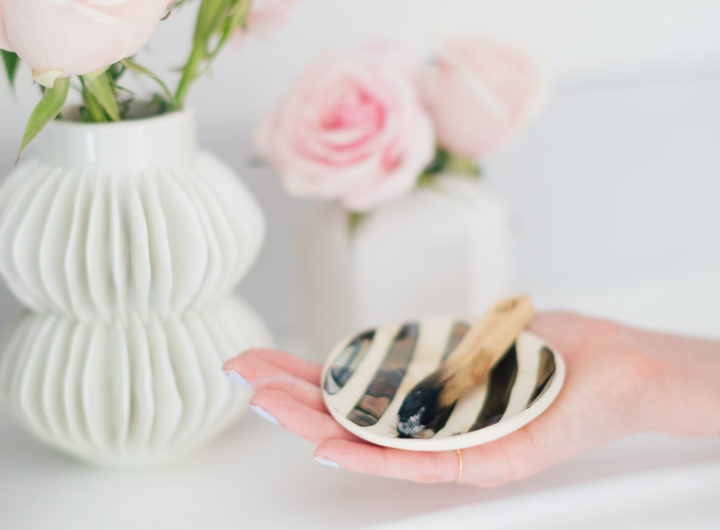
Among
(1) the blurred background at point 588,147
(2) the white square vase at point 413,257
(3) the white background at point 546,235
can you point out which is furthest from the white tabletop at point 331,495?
(1) the blurred background at point 588,147

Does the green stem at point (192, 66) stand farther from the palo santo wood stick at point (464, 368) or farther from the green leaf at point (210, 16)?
the palo santo wood stick at point (464, 368)

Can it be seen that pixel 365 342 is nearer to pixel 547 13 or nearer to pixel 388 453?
pixel 388 453

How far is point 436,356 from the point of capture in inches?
18.9

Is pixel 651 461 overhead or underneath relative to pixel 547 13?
underneath

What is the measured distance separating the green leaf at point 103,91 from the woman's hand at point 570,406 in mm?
153

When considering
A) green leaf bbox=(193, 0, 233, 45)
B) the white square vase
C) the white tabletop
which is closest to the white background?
the white tabletop

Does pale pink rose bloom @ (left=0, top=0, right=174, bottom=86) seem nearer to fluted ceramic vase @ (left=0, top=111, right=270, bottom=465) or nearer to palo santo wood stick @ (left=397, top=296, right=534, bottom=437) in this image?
fluted ceramic vase @ (left=0, top=111, right=270, bottom=465)

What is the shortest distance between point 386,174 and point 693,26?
0.45m

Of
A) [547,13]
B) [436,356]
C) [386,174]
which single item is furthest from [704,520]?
[547,13]

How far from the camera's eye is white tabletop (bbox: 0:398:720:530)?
0.41 m

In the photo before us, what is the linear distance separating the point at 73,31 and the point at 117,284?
14 cm

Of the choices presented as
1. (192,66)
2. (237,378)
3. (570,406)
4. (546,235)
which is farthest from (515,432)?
(546,235)

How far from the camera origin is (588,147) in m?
0.77

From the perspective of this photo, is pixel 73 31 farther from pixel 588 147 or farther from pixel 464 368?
pixel 588 147
